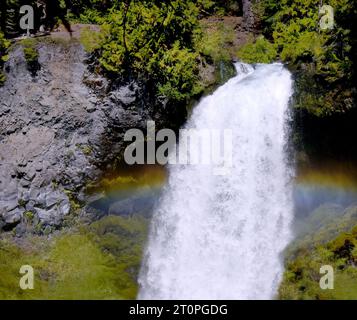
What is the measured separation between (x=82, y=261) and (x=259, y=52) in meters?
10.3

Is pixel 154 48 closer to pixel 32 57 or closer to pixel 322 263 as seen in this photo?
pixel 32 57

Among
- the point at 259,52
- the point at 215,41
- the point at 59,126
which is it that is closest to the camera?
the point at 59,126

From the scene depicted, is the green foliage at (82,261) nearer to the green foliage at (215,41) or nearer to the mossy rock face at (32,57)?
the mossy rock face at (32,57)

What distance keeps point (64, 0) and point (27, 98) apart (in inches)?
183

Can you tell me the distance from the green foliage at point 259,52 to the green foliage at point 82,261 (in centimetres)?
776

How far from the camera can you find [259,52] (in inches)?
745

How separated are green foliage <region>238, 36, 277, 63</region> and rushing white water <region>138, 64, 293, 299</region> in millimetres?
2848

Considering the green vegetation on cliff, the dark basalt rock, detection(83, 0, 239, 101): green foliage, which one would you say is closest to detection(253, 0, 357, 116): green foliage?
the green vegetation on cliff

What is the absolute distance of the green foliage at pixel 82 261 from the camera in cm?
1366

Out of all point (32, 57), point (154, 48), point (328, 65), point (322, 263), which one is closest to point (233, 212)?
→ point (322, 263)

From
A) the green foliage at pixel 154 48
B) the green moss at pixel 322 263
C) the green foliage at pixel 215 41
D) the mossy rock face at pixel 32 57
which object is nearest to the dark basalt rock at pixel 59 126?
the mossy rock face at pixel 32 57

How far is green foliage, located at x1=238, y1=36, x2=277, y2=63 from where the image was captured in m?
18.6

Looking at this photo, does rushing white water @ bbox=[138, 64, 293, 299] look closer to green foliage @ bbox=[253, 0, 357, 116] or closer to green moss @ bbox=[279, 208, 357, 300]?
green moss @ bbox=[279, 208, 357, 300]
